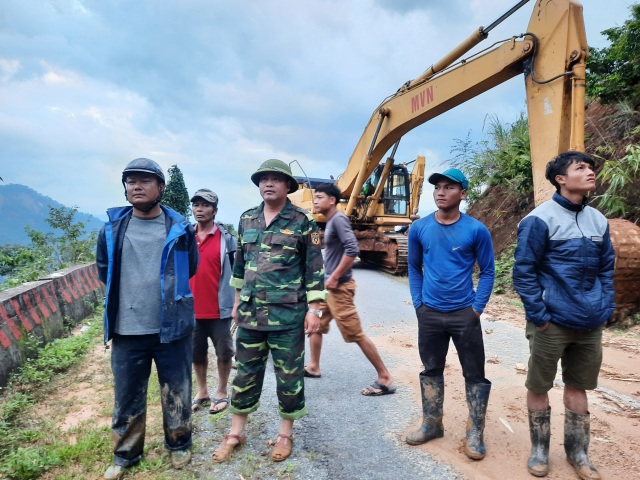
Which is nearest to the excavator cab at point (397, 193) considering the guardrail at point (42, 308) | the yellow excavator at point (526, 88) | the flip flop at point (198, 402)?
the yellow excavator at point (526, 88)

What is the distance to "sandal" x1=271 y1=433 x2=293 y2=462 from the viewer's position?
2.63 m

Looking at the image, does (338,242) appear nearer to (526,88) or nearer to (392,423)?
(392,423)

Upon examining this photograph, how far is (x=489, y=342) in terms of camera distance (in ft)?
16.9

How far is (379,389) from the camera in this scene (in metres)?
3.63

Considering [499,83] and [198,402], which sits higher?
[499,83]

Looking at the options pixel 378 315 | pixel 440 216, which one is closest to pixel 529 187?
pixel 378 315

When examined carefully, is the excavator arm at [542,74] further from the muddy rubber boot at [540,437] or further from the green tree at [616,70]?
the green tree at [616,70]

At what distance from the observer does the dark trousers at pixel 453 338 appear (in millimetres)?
2641

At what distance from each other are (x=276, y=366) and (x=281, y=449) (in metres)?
0.53

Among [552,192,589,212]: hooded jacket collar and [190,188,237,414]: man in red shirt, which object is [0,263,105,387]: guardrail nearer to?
[190,188,237,414]: man in red shirt

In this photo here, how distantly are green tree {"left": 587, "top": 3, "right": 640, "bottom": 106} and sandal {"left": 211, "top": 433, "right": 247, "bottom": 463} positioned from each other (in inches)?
394

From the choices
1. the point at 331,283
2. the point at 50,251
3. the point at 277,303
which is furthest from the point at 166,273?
the point at 50,251

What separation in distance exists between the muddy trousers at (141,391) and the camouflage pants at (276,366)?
0.35m

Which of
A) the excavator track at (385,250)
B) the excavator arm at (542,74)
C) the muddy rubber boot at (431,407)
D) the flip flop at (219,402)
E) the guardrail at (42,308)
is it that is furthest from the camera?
the excavator track at (385,250)
